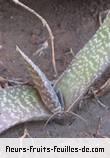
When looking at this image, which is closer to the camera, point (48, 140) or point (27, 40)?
point (48, 140)

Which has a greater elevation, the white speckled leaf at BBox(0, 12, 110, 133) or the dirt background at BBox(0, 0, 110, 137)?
the white speckled leaf at BBox(0, 12, 110, 133)

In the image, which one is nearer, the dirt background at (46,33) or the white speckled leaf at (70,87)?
the white speckled leaf at (70,87)

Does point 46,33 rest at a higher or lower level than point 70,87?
lower

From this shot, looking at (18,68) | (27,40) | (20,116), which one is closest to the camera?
(20,116)

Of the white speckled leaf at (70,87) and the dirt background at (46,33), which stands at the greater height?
the white speckled leaf at (70,87)

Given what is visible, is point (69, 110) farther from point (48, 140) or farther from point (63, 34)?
point (63, 34)

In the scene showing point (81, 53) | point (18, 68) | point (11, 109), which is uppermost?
point (81, 53)

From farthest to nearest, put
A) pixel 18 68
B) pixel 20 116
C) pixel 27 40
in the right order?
pixel 27 40
pixel 18 68
pixel 20 116

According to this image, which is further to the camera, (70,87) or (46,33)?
(46,33)

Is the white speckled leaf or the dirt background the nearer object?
the white speckled leaf

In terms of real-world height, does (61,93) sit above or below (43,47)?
above

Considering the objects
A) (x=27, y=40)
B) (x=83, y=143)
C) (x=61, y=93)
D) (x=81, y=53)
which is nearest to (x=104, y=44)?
(x=81, y=53)
